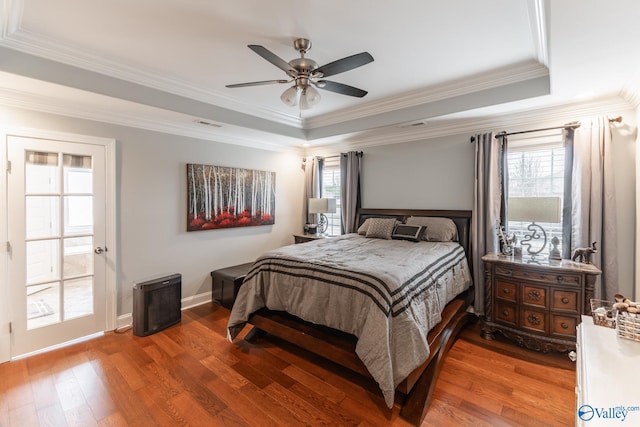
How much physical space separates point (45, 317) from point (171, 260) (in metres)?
1.27

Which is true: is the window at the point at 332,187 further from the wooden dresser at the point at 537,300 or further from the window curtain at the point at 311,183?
the wooden dresser at the point at 537,300

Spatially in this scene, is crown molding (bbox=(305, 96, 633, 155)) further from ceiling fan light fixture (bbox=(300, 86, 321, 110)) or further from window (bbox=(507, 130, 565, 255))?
ceiling fan light fixture (bbox=(300, 86, 321, 110))

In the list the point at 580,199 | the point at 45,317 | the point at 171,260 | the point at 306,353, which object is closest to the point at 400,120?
the point at 580,199

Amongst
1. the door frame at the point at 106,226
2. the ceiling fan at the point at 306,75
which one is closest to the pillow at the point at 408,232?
the ceiling fan at the point at 306,75

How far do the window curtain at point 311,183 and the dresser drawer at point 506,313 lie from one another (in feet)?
10.6

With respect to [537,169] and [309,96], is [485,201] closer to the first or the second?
[537,169]

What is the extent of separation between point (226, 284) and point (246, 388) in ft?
5.91

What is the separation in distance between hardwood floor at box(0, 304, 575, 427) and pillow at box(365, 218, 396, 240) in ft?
5.04

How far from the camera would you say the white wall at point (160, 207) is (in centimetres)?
Answer: 327

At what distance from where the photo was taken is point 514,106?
3.04 metres

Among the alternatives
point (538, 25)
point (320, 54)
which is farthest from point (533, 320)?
point (320, 54)

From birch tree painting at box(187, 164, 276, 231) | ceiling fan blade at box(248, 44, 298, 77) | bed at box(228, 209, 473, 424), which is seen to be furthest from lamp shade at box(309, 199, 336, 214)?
ceiling fan blade at box(248, 44, 298, 77)

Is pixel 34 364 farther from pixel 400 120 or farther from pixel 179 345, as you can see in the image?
pixel 400 120

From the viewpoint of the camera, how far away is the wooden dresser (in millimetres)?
2609
